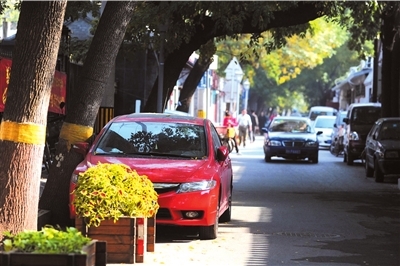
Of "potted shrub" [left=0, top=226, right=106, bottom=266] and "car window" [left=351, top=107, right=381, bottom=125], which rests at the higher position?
"car window" [left=351, top=107, right=381, bottom=125]

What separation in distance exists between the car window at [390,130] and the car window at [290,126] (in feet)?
30.5

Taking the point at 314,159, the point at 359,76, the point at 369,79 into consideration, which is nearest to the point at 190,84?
the point at 314,159

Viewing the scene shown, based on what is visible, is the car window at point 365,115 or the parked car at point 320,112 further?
the parked car at point 320,112

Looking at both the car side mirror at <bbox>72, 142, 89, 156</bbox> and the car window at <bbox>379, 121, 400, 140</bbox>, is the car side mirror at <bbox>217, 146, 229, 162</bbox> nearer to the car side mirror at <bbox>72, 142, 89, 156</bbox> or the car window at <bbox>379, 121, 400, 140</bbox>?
the car side mirror at <bbox>72, 142, 89, 156</bbox>

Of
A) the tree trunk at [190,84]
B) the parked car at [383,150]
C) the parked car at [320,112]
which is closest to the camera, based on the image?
the parked car at [383,150]

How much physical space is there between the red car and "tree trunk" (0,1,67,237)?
254cm

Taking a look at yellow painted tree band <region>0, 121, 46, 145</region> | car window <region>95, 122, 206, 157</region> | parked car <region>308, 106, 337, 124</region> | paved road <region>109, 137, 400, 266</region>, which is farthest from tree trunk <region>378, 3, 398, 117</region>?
parked car <region>308, 106, 337, 124</region>

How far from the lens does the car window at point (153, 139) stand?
1365 centimetres

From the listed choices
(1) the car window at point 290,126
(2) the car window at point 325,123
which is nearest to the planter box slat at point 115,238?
(1) the car window at point 290,126

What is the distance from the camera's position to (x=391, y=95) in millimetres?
32250

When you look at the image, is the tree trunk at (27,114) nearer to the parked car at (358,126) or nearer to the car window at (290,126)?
the parked car at (358,126)

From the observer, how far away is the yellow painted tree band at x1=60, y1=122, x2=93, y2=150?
13.9 metres

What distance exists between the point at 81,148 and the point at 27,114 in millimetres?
3646

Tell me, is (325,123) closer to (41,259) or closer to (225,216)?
(225,216)
